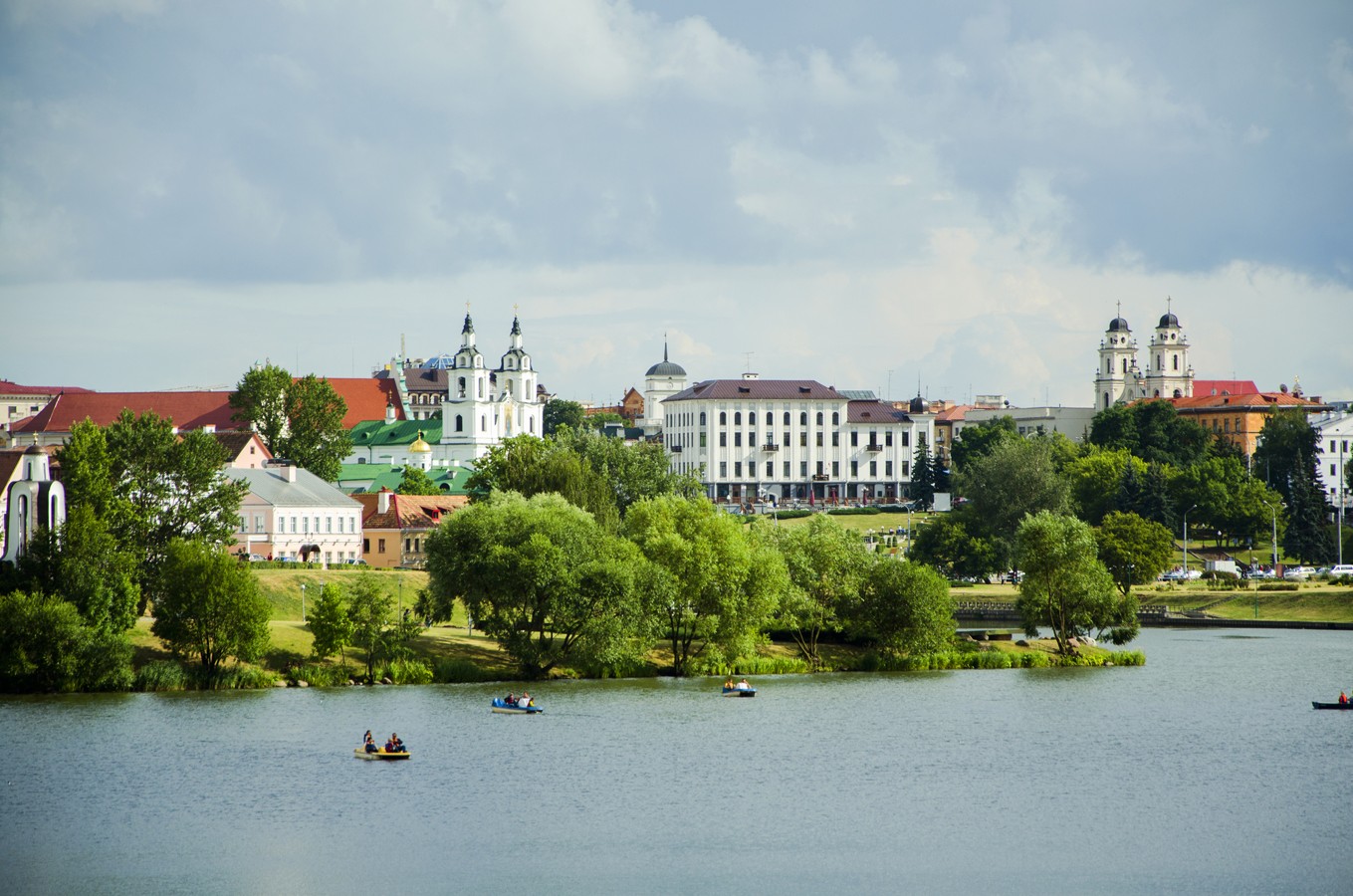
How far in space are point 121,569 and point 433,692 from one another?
12786 millimetres

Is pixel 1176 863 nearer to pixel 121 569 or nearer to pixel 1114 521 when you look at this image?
pixel 121 569

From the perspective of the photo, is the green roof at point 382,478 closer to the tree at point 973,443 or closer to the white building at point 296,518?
the white building at point 296,518

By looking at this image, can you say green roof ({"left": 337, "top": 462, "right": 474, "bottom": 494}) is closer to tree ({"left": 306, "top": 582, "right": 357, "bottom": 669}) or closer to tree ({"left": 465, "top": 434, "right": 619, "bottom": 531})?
tree ({"left": 465, "top": 434, "right": 619, "bottom": 531})

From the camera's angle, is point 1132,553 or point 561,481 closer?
point 561,481

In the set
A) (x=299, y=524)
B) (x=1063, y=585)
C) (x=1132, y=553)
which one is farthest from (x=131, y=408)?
(x=1063, y=585)

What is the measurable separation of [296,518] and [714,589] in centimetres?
4066

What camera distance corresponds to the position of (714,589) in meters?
74.6

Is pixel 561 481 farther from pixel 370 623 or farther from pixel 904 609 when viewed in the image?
pixel 370 623

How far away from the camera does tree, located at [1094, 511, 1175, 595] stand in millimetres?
117125

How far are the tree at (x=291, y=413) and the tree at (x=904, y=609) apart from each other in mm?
66199

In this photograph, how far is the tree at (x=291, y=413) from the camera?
138 meters

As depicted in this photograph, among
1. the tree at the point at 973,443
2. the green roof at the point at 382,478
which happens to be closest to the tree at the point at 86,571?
the green roof at the point at 382,478

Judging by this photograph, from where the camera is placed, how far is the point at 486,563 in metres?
71.4

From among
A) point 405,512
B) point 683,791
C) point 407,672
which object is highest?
point 405,512
